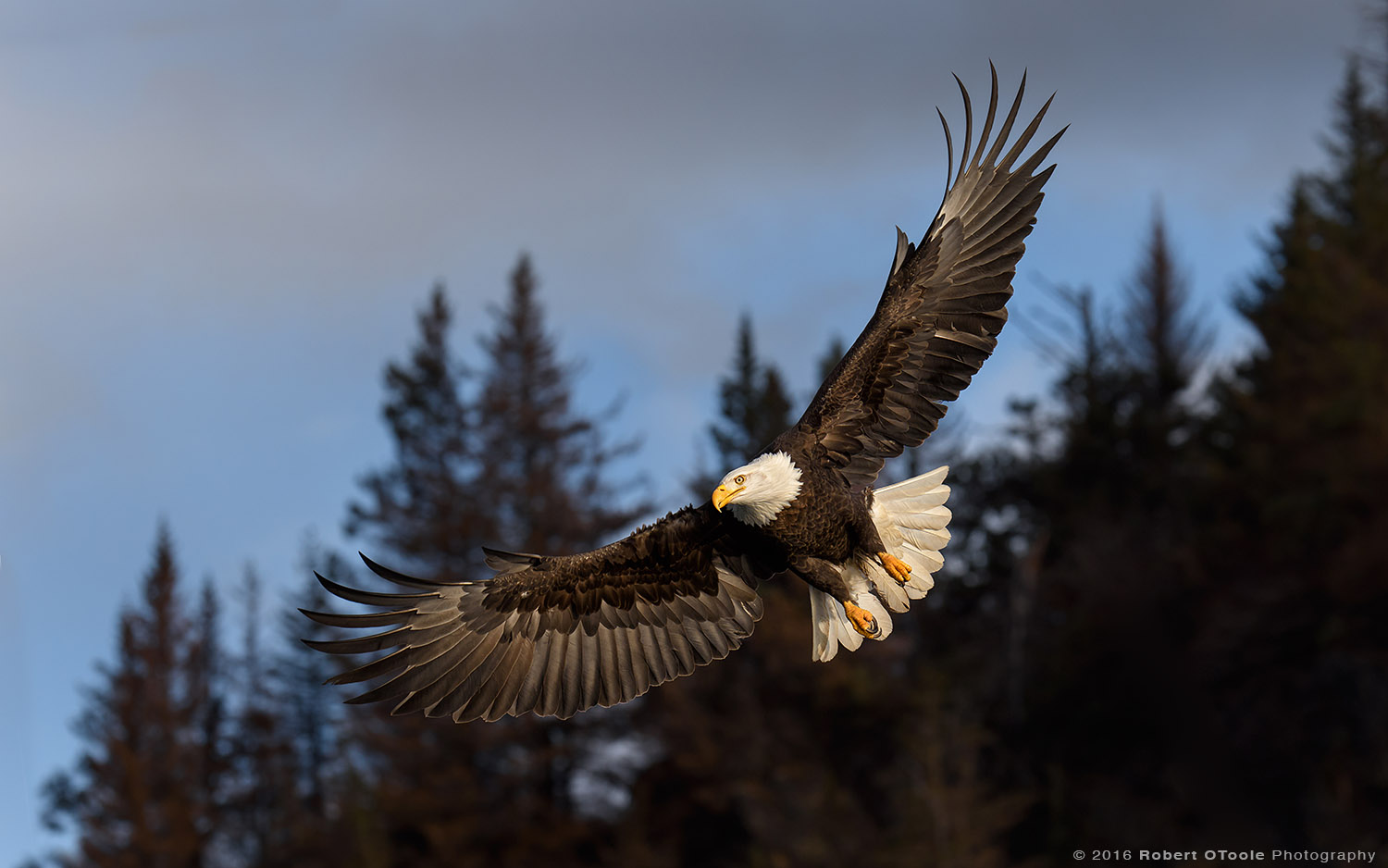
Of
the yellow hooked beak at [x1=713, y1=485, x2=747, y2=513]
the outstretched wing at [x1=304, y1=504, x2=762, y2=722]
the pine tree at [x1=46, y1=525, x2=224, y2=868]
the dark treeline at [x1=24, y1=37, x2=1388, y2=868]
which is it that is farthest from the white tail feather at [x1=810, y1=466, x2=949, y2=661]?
the pine tree at [x1=46, y1=525, x2=224, y2=868]

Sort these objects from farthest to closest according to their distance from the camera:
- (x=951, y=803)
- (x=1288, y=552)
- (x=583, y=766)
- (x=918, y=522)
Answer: (x=583, y=766) < (x=1288, y=552) < (x=951, y=803) < (x=918, y=522)

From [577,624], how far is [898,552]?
163 centimetres

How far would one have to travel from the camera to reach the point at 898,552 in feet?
21.5

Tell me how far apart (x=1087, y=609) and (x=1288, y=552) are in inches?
136

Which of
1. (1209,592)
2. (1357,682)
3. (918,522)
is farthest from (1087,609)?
(918,522)

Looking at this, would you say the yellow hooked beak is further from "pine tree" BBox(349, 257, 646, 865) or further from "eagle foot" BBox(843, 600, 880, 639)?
"pine tree" BBox(349, 257, 646, 865)

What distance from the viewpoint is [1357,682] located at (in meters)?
21.4

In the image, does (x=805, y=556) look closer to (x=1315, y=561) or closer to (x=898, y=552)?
(x=898, y=552)

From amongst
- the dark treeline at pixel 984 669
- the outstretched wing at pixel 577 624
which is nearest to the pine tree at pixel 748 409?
the dark treeline at pixel 984 669

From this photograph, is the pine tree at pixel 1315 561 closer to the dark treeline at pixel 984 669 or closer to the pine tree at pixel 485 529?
the dark treeline at pixel 984 669

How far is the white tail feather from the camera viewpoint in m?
6.44

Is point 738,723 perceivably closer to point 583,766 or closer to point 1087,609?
point 583,766

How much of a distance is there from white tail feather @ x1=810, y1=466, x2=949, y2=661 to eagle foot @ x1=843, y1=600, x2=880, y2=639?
0.16ft

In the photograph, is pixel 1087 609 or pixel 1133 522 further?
pixel 1133 522
